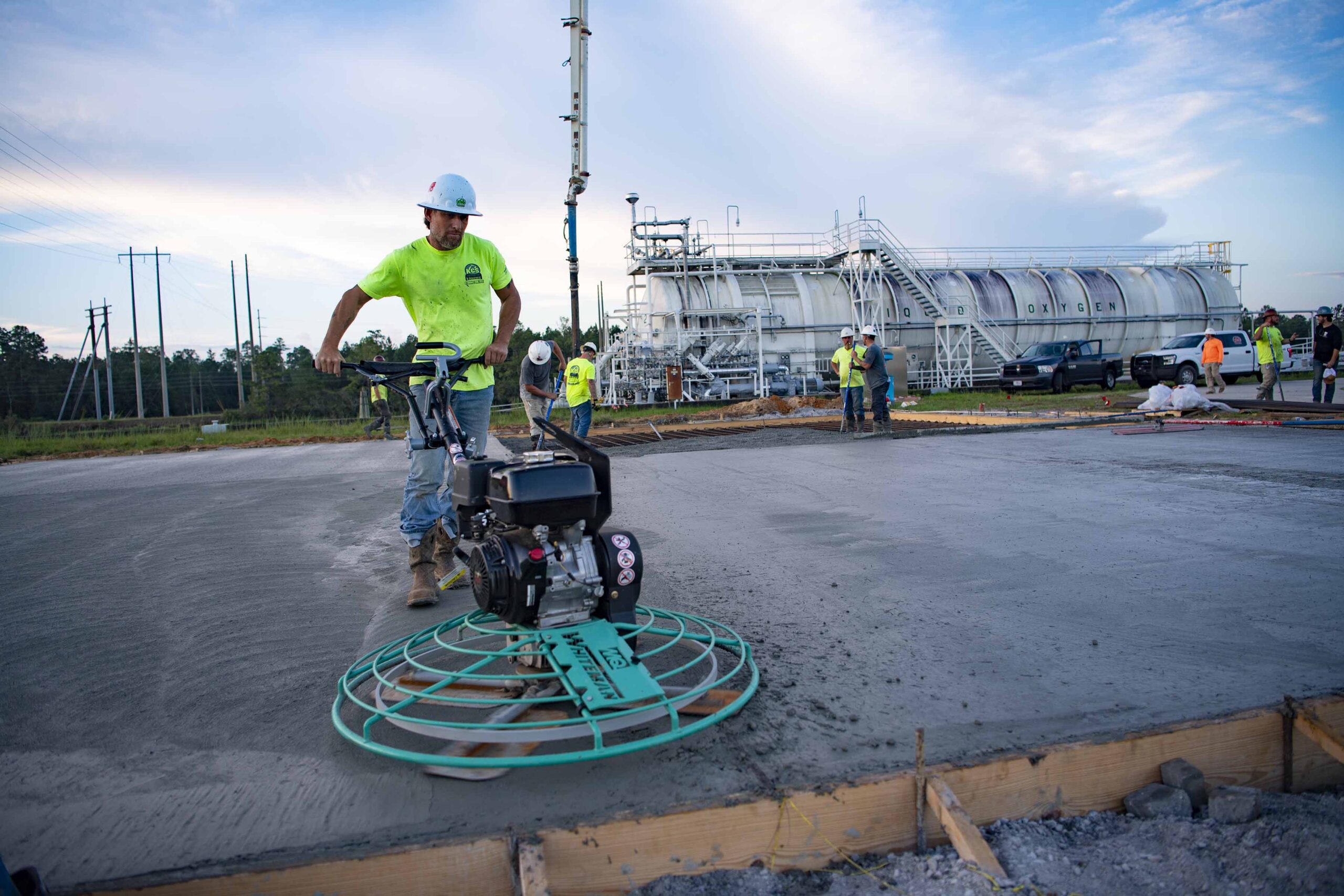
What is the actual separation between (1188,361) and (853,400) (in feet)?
49.1

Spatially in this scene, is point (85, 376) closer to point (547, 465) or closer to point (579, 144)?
point (579, 144)

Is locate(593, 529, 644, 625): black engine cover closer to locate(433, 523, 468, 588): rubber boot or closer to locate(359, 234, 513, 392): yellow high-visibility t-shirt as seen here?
locate(359, 234, 513, 392): yellow high-visibility t-shirt

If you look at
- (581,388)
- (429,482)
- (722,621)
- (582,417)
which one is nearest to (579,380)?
(581,388)

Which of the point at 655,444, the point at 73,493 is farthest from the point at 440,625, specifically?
the point at 655,444

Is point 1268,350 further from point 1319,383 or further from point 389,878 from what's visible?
point 389,878

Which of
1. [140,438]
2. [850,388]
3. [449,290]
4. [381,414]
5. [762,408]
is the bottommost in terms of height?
[140,438]

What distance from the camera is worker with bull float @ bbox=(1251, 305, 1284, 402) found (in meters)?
13.8

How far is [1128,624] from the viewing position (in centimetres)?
293

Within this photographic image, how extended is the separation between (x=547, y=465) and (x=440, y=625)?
2.81ft

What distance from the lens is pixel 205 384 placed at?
61.7 m

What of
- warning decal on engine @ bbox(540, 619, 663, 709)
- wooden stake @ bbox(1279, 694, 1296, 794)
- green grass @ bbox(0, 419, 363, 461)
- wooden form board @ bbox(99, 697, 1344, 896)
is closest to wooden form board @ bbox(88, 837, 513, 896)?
wooden form board @ bbox(99, 697, 1344, 896)

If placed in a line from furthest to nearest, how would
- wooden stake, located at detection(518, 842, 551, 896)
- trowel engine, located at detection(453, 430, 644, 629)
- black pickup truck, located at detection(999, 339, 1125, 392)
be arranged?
black pickup truck, located at detection(999, 339, 1125, 392) → trowel engine, located at detection(453, 430, 644, 629) → wooden stake, located at detection(518, 842, 551, 896)

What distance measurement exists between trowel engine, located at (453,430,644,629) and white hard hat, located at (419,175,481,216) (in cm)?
145

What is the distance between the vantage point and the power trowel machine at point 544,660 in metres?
2.06
